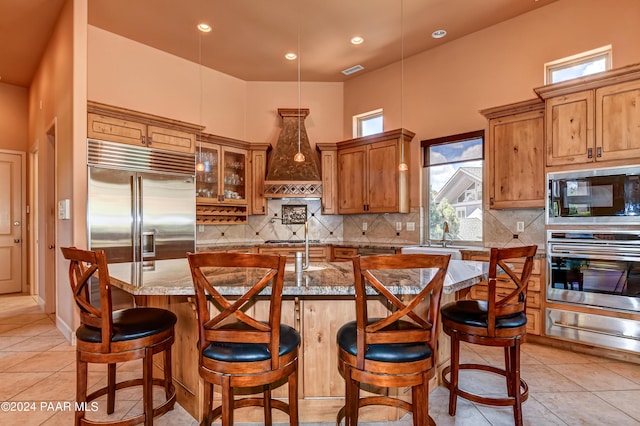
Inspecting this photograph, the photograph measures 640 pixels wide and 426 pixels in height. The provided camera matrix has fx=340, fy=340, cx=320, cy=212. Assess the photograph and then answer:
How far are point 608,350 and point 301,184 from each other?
13.3 ft

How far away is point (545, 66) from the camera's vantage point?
3.86 m

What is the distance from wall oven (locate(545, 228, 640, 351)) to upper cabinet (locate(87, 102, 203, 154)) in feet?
14.3

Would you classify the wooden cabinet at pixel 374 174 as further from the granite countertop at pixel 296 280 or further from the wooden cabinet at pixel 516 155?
the granite countertop at pixel 296 280

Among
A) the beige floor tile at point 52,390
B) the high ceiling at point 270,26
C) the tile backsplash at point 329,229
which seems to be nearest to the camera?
the beige floor tile at point 52,390

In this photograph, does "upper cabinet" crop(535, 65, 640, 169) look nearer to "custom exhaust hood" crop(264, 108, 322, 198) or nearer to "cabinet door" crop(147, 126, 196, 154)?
"custom exhaust hood" crop(264, 108, 322, 198)

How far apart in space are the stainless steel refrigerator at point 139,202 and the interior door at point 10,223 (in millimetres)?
3657

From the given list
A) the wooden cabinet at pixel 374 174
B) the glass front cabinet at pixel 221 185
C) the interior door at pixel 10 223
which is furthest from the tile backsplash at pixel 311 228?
the interior door at pixel 10 223

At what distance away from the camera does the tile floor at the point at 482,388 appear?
2.15 metres

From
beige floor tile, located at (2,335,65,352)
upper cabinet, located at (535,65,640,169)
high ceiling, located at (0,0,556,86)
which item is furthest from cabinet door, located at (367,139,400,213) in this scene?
beige floor tile, located at (2,335,65,352)

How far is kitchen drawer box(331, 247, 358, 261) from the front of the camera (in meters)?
5.07

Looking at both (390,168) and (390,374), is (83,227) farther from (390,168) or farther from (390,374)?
(390,168)

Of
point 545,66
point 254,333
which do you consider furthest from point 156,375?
point 545,66

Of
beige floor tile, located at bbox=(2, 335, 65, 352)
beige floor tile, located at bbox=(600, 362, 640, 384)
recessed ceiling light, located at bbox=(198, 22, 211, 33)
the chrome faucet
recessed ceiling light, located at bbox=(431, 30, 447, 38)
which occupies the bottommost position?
beige floor tile, located at bbox=(600, 362, 640, 384)

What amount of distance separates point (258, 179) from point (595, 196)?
4249 mm
